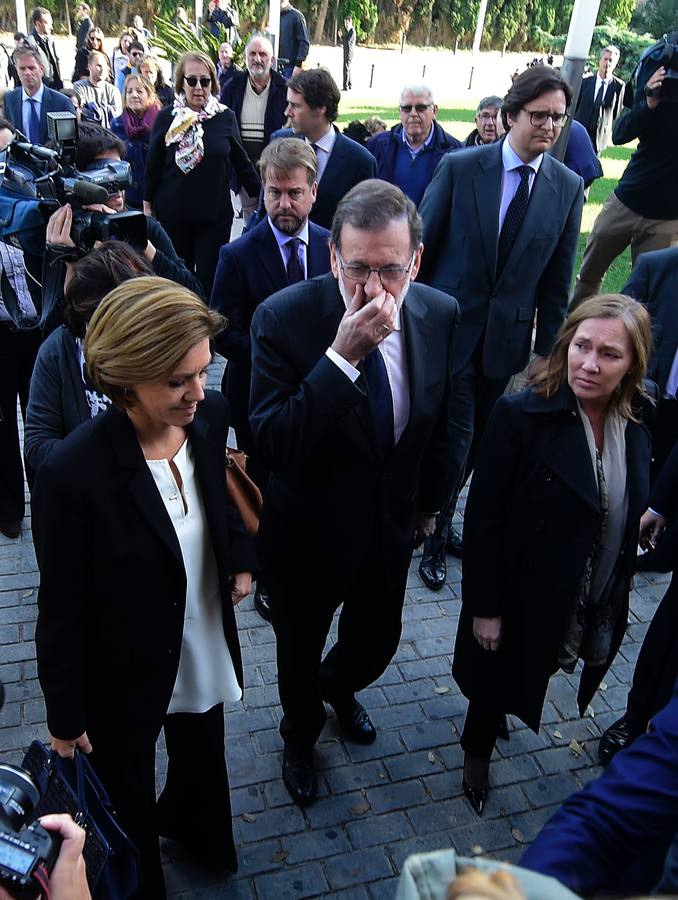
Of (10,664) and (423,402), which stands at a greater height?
(423,402)

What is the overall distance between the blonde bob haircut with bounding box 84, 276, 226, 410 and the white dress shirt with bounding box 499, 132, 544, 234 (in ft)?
8.65

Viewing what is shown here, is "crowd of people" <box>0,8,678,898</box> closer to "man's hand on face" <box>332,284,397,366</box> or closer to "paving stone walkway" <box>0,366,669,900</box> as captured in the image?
"man's hand on face" <box>332,284,397,366</box>

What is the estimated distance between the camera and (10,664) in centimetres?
381

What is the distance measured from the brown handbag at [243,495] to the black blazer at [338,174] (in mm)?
3070

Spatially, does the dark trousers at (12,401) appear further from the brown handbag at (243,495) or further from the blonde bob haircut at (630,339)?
the blonde bob haircut at (630,339)

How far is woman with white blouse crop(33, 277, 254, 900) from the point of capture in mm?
2143

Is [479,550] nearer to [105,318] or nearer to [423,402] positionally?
[423,402]

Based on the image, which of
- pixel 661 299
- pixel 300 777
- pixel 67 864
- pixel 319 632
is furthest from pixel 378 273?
pixel 661 299

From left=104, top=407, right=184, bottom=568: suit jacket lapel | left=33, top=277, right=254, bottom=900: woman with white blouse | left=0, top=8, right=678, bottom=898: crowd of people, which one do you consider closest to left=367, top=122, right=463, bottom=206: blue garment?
left=0, top=8, right=678, bottom=898: crowd of people

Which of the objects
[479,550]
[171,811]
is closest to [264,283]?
[479,550]

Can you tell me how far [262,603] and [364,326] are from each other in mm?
2265

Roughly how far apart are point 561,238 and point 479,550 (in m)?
2.29

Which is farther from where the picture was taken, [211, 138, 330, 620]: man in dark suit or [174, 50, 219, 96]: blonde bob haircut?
[174, 50, 219, 96]: blonde bob haircut

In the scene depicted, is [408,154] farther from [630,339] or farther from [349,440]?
[349,440]
